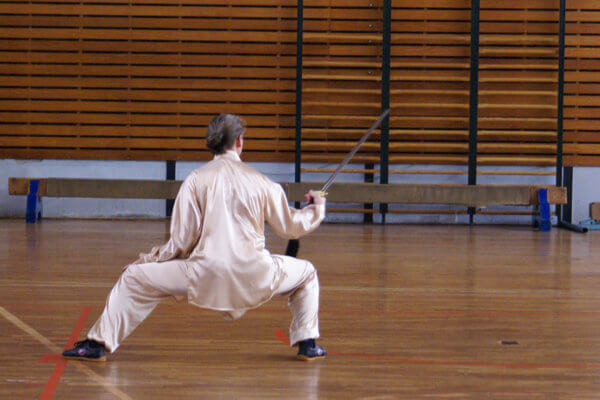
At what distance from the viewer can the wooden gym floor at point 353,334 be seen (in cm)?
298

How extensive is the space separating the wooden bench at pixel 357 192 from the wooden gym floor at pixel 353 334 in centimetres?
240

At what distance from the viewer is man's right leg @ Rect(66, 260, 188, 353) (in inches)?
124

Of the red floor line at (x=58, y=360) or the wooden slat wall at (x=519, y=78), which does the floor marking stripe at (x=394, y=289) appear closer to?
the red floor line at (x=58, y=360)

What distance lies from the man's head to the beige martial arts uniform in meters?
0.04

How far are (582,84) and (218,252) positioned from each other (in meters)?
8.62

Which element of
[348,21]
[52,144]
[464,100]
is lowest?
[52,144]

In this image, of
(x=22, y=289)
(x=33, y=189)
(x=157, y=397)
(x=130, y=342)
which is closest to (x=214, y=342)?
(x=130, y=342)

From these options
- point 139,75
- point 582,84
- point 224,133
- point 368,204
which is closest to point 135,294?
point 224,133

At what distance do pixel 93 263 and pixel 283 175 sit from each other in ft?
14.7

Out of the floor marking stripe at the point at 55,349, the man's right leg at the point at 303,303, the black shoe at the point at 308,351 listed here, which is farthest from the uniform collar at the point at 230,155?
the floor marking stripe at the point at 55,349

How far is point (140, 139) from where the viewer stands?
10.4 metres

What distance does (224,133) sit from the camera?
10.5 ft

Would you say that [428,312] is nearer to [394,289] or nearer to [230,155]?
[394,289]

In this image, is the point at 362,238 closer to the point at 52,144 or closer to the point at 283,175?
the point at 283,175
